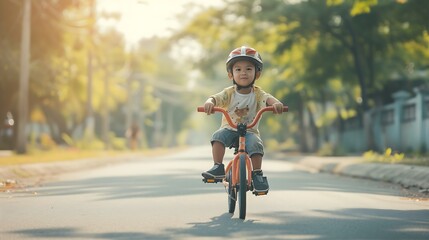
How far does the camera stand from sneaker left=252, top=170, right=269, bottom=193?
974cm

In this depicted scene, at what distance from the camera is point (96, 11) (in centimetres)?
4409

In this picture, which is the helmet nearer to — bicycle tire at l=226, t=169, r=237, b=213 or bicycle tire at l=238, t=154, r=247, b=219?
bicycle tire at l=238, t=154, r=247, b=219

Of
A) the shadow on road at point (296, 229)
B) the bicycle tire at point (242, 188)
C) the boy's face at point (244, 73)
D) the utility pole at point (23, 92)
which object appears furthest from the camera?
the utility pole at point (23, 92)

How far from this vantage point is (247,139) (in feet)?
32.7

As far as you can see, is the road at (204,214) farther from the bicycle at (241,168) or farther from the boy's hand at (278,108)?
the boy's hand at (278,108)

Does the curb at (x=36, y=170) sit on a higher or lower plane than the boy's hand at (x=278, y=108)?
lower

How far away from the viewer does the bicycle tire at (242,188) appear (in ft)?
31.2

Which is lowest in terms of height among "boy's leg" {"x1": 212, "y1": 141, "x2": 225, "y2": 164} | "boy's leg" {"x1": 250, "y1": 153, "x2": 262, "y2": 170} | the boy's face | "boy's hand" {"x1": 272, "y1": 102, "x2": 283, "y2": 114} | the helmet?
"boy's leg" {"x1": 250, "y1": 153, "x2": 262, "y2": 170}

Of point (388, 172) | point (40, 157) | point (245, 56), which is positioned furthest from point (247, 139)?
point (40, 157)

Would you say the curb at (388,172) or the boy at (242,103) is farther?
the curb at (388,172)

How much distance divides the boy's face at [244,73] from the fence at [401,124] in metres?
19.9

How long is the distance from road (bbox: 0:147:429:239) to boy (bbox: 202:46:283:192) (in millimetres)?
685

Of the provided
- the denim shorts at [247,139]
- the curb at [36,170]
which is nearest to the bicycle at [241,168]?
the denim shorts at [247,139]

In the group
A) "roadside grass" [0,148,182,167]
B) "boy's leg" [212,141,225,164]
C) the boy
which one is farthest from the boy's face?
"roadside grass" [0,148,182,167]
